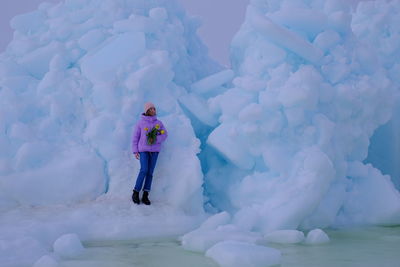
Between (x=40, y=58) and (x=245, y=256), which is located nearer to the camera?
(x=245, y=256)

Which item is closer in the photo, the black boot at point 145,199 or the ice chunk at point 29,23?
the black boot at point 145,199

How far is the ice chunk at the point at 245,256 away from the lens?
342cm

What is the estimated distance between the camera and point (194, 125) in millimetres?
6156

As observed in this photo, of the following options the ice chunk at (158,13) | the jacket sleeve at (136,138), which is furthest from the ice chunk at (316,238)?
the ice chunk at (158,13)

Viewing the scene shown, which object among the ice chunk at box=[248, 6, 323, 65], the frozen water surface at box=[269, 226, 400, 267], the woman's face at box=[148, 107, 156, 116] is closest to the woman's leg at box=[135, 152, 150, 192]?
the woman's face at box=[148, 107, 156, 116]

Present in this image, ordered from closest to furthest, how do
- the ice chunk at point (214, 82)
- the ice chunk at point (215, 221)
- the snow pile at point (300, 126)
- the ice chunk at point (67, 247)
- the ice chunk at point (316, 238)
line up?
the ice chunk at point (67, 247) < the ice chunk at point (316, 238) < the ice chunk at point (215, 221) < the snow pile at point (300, 126) < the ice chunk at point (214, 82)

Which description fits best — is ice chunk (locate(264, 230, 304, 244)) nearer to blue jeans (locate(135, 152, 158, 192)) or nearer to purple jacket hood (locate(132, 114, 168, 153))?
blue jeans (locate(135, 152, 158, 192))

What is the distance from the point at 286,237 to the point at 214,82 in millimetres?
2358

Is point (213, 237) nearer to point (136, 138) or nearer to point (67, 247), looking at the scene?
point (67, 247)

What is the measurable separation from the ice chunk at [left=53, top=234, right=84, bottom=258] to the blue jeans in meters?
1.24

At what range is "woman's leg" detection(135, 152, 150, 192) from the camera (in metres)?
5.14

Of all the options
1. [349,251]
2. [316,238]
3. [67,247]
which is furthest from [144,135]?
[349,251]

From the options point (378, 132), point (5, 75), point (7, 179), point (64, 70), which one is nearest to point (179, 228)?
point (7, 179)

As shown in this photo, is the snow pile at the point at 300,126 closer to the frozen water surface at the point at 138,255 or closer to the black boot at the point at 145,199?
the black boot at the point at 145,199
